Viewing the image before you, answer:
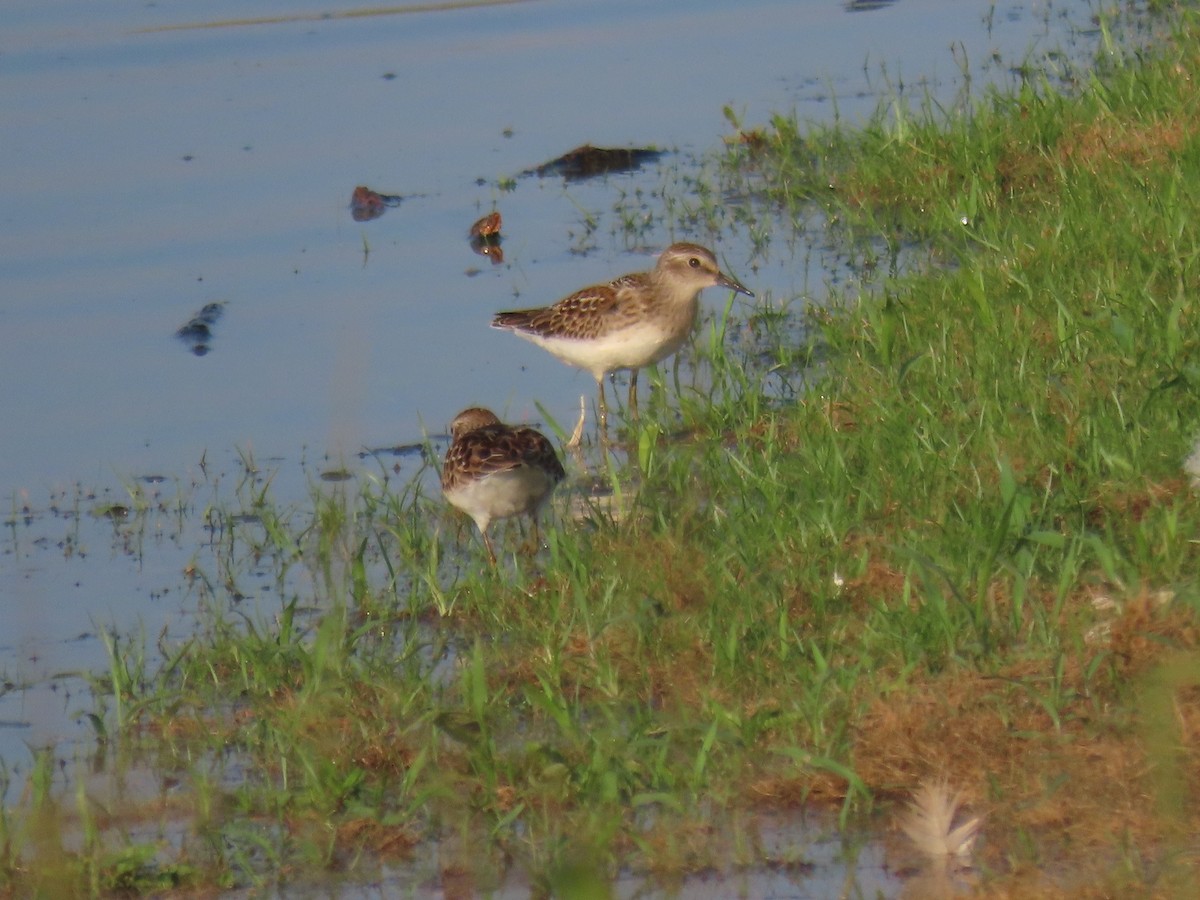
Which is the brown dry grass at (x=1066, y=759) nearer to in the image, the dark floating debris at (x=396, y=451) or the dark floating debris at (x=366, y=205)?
the dark floating debris at (x=396, y=451)

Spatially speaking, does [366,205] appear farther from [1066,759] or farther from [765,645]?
[1066,759]

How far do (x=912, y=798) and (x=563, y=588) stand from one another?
1804 mm

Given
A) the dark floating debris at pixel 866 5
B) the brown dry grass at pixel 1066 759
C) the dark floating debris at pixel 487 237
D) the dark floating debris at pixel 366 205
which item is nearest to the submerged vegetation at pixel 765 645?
the brown dry grass at pixel 1066 759

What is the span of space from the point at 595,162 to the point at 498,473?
618cm

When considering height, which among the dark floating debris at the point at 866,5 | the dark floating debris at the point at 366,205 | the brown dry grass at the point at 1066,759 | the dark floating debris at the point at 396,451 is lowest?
the dark floating debris at the point at 396,451

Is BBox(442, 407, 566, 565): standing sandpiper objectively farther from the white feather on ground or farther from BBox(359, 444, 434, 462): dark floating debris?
the white feather on ground

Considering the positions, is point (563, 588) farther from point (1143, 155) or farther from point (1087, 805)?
point (1143, 155)

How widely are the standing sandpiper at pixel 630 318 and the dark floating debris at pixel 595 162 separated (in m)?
3.29

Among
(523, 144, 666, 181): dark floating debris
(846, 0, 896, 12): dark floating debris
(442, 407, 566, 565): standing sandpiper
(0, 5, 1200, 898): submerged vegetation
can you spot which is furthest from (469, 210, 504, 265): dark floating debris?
(846, 0, 896, 12): dark floating debris

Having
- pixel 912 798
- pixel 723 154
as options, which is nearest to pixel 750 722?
pixel 912 798

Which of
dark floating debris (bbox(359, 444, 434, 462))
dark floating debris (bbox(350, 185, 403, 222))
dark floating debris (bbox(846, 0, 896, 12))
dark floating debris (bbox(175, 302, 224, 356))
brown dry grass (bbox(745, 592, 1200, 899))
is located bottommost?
dark floating debris (bbox(359, 444, 434, 462))

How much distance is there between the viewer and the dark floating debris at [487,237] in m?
12.2

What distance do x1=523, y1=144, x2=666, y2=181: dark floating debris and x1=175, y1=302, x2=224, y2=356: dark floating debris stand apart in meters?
3.12

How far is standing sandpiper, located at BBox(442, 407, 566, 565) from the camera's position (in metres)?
7.68
